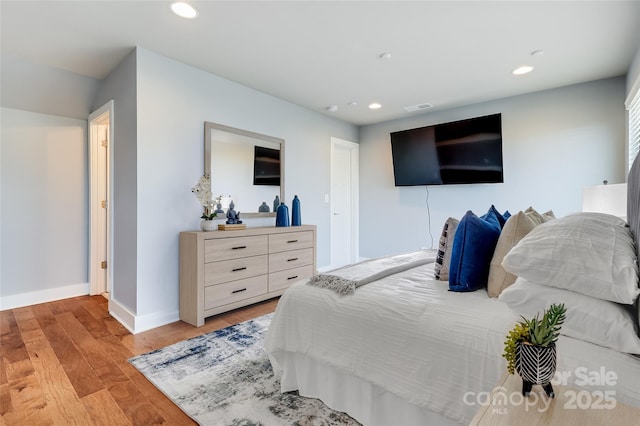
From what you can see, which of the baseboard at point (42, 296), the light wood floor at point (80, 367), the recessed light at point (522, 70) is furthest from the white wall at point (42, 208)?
the recessed light at point (522, 70)

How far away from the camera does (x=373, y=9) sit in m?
Result: 2.13

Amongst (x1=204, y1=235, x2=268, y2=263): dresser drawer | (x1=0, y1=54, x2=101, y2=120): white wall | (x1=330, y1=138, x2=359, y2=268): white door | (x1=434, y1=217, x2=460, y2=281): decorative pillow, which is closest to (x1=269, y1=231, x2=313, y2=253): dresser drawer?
(x1=204, y1=235, x2=268, y2=263): dresser drawer

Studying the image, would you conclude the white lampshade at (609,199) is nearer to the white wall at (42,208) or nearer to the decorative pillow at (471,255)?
the decorative pillow at (471,255)

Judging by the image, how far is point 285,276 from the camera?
3.54 m

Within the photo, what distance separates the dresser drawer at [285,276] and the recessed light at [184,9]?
244 centimetres

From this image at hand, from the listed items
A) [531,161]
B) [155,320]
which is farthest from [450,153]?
[155,320]

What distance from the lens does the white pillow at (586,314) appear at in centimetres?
90

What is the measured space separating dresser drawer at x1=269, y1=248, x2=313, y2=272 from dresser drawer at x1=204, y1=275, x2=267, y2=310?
0.19 m

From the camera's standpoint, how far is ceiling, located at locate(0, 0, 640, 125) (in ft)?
7.02

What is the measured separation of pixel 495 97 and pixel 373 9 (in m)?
2.56

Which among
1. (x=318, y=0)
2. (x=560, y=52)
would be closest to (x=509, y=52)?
(x=560, y=52)

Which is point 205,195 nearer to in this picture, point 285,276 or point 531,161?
point 285,276

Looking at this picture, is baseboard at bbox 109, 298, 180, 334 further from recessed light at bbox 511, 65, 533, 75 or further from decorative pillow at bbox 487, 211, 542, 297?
recessed light at bbox 511, 65, 533, 75

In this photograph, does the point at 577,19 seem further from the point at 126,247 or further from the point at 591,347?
the point at 126,247
